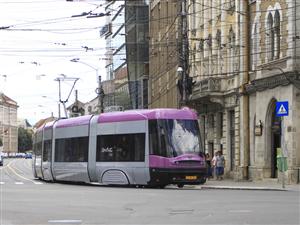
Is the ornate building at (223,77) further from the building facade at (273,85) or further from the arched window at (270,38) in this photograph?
the arched window at (270,38)

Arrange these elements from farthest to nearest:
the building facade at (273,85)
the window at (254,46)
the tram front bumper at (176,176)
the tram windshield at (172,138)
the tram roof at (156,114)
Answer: the window at (254,46), the building facade at (273,85), the tram roof at (156,114), the tram windshield at (172,138), the tram front bumper at (176,176)

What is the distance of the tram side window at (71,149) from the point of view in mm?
30750

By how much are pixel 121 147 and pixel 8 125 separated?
6124 inches

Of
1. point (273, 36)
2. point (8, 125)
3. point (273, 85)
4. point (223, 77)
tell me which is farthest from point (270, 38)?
point (8, 125)

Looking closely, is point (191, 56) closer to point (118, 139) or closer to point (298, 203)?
point (118, 139)

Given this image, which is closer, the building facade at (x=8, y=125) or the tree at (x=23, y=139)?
the building facade at (x=8, y=125)

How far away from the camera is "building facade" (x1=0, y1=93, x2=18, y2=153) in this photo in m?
171

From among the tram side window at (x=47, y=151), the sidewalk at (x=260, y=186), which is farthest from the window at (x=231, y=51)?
the tram side window at (x=47, y=151)

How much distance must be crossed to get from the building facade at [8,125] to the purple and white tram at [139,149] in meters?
137

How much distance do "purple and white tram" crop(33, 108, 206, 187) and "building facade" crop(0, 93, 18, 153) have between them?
449ft

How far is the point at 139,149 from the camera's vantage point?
27.4 m

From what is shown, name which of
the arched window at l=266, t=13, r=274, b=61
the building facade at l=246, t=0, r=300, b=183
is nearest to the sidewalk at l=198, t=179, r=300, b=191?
the building facade at l=246, t=0, r=300, b=183

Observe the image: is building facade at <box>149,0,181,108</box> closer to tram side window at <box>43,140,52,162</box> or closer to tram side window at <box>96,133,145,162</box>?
tram side window at <box>43,140,52,162</box>

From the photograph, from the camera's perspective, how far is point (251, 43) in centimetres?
3791
